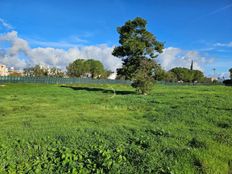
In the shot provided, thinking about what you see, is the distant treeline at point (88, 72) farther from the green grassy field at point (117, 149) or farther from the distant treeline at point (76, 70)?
the green grassy field at point (117, 149)

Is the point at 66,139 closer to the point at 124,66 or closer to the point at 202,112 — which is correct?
the point at 202,112

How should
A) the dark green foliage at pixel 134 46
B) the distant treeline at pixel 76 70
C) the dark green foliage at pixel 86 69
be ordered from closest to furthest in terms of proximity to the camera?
the dark green foliage at pixel 134 46 < the distant treeline at pixel 76 70 < the dark green foliage at pixel 86 69

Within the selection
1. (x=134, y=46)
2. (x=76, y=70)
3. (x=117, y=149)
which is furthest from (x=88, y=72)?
(x=117, y=149)

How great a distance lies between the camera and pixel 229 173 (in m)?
6.18

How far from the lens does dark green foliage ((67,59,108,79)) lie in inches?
4678

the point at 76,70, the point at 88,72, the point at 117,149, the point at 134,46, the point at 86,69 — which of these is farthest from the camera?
the point at 88,72

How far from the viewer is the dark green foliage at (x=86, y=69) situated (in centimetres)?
11881

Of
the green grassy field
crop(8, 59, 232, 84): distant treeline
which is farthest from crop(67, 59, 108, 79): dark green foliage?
the green grassy field

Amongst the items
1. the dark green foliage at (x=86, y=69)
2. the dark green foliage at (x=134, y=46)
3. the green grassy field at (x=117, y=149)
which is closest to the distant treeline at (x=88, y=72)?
the dark green foliage at (x=86, y=69)

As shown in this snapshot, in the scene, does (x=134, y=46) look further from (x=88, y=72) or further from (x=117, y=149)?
(x=88, y=72)

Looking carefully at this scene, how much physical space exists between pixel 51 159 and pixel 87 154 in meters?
0.82

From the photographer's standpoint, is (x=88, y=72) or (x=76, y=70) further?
(x=88, y=72)

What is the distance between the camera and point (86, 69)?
121m

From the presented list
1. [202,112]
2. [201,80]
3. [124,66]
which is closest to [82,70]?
[201,80]
